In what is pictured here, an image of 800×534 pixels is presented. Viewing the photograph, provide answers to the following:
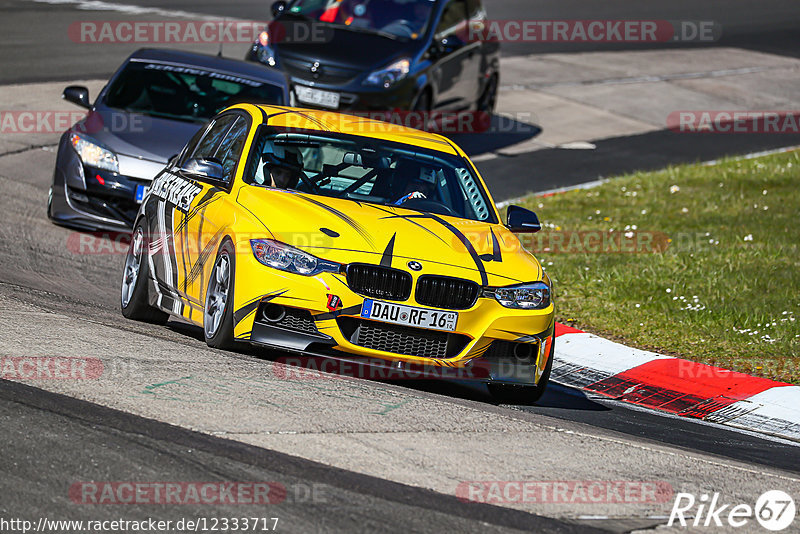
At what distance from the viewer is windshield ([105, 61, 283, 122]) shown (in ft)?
40.1

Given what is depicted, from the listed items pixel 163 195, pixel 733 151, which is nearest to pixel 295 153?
pixel 163 195

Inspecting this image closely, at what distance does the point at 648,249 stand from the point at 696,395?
3987mm

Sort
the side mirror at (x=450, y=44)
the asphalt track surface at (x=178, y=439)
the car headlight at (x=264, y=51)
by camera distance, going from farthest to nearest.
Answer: the side mirror at (x=450, y=44)
the car headlight at (x=264, y=51)
the asphalt track surface at (x=178, y=439)

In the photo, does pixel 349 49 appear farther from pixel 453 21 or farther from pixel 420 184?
pixel 420 184

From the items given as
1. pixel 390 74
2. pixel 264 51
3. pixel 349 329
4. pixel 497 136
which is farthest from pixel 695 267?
pixel 497 136

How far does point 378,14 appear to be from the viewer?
16906 millimetres

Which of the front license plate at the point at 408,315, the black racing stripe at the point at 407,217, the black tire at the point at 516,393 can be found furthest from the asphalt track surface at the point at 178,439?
the black racing stripe at the point at 407,217

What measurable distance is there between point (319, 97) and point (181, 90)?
3615 millimetres

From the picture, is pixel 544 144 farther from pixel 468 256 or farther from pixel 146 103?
pixel 468 256

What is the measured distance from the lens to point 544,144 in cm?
1855

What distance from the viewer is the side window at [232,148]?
27.2ft

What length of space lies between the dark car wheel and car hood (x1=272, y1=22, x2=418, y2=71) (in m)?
2.69

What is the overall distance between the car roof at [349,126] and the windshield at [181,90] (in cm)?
337

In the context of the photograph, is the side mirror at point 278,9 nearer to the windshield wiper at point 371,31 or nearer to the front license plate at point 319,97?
the windshield wiper at point 371,31
